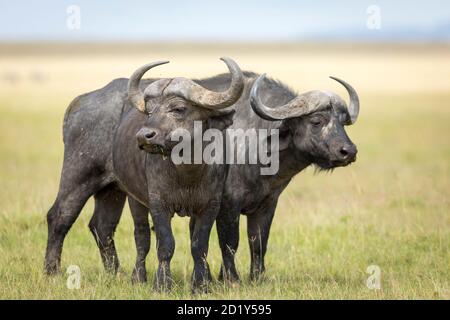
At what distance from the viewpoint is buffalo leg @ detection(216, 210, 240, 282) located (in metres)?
9.63

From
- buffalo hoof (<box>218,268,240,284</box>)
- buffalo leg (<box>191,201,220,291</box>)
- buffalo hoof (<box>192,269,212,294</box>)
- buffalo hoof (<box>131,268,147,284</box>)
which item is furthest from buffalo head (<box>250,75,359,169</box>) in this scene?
buffalo hoof (<box>131,268,147,284</box>)

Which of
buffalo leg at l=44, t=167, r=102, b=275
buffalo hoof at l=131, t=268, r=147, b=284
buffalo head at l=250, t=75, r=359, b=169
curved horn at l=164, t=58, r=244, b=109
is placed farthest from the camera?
buffalo leg at l=44, t=167, r=102, b=275

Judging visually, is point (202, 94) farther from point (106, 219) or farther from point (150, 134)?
point (106, 219)

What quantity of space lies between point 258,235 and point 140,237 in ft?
4.05

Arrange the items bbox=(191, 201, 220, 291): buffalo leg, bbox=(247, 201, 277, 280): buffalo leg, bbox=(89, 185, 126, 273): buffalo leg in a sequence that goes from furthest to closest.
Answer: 1. bbox=(89, 185, 126, 273): buffalo leg
2. bbox=(247, 201, 277, 280): buffalo leg
3. bbox=(191, 201, 220, 291): buffalo leg

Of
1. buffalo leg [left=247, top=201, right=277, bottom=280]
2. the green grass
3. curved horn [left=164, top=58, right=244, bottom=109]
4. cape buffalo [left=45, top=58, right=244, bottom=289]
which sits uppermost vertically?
curved horn [left=164, top=58, right=244, bottom=109]

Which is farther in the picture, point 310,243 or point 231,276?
point 310,243

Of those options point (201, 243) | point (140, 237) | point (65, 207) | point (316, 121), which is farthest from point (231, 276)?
point (65, 207)

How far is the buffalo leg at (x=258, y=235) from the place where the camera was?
1000cm

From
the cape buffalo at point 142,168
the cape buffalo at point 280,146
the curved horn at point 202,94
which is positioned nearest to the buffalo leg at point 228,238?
the cape buffalo at point 280,146

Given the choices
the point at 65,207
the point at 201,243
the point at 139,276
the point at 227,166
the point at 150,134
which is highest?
the point at 150,134

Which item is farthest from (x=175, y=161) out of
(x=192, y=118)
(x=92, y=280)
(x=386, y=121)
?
(x=386, y=121)

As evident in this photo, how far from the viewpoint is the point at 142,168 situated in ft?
30.6

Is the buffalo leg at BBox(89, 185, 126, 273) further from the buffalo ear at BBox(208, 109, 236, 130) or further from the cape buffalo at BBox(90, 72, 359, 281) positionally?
the buffalo ear at BBox(208, 109, 236, 130)
